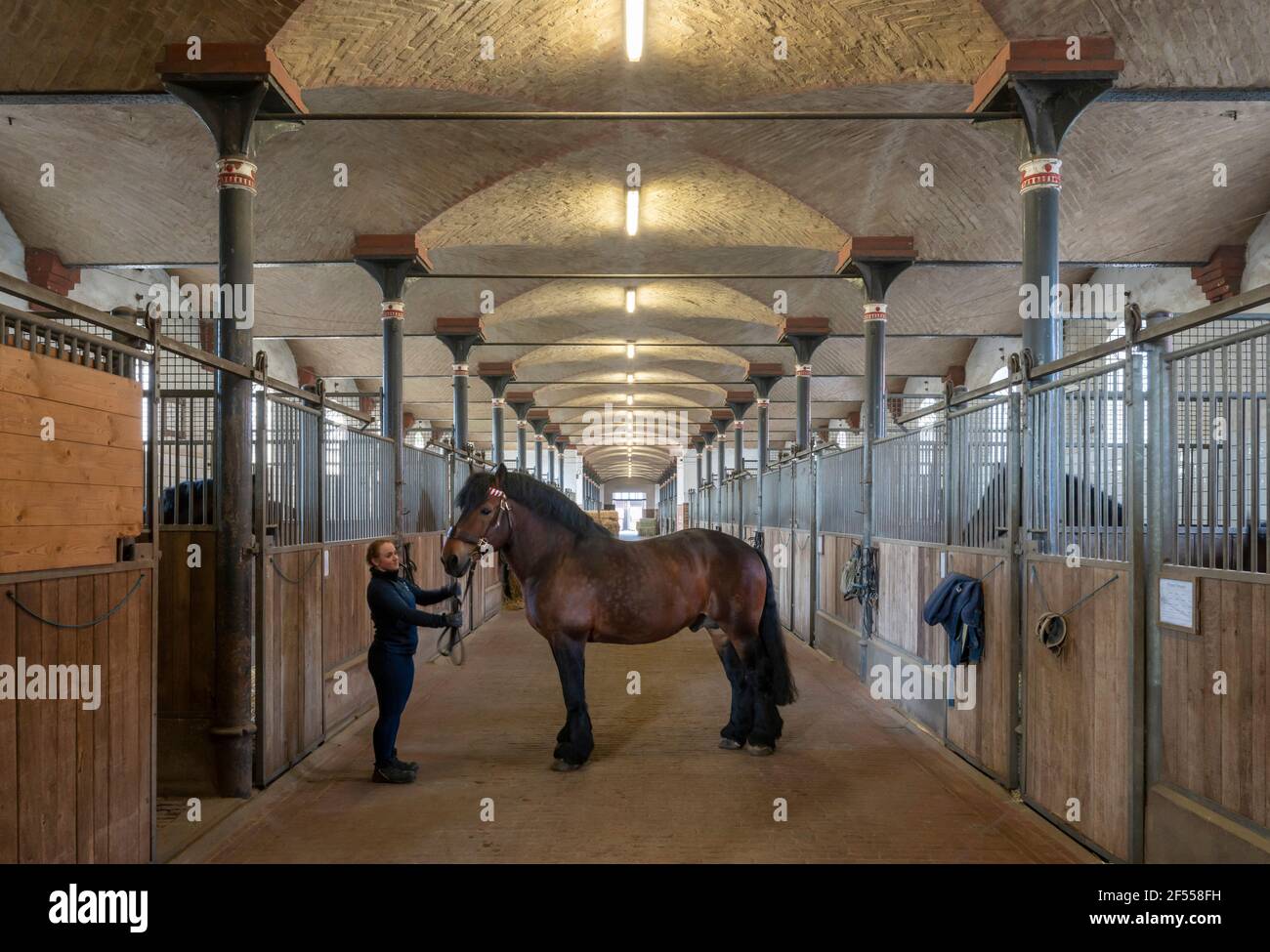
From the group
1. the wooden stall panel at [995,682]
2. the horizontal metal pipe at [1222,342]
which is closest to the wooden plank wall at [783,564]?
the wooden stall panel at [995,682]

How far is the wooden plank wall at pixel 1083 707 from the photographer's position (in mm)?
3848

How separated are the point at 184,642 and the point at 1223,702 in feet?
17.2

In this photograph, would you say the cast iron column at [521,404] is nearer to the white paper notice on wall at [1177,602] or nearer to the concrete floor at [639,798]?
the concrete floor at [639,798]

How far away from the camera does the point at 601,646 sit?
1102 centimetres

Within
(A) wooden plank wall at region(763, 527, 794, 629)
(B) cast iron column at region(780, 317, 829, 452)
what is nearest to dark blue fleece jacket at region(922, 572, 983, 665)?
(A) wooden plank wall at region(763, 527, 794, 629)

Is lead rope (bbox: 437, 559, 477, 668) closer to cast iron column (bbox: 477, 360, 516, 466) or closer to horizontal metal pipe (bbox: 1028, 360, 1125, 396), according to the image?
horizontal metal pipe (bbox: 1028, 360, 1125, 396)

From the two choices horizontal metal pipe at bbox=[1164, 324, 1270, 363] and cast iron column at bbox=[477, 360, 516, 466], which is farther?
cast iron column at bbox=[477, 360, 516, 466]

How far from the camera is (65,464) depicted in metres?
3.12

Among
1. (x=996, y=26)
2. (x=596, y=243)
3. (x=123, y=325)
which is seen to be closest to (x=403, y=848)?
(x=123, y=325)

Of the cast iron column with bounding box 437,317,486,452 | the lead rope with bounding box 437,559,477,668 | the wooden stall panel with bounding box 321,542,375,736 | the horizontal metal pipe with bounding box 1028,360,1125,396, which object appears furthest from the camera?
the cast iron column with bounding box 437,317,486,452

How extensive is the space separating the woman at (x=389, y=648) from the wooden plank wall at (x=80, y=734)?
1.49 m

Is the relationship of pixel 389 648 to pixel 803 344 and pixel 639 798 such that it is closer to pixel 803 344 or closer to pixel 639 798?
pixel 639 798

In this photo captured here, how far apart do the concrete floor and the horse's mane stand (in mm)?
1536

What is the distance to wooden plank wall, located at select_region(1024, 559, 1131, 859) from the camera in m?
3.85
